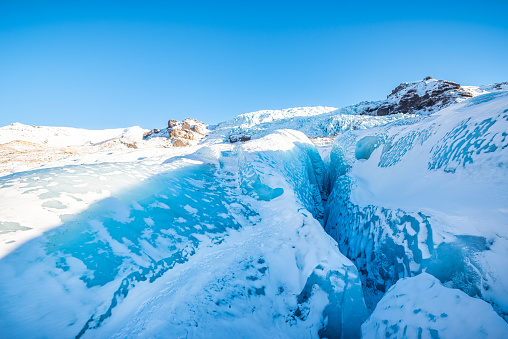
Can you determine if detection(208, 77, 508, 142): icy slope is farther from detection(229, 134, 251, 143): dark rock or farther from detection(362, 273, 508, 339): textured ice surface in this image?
detection(362, 273, 508, 339): textured ice surface

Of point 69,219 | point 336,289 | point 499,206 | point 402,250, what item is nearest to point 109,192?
point 69,219

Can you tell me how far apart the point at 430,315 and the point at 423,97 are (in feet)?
147

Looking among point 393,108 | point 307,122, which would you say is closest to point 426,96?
point 393,108

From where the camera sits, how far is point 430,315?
5.89ft

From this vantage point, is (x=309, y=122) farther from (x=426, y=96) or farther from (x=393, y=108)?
(x=426, y=96)

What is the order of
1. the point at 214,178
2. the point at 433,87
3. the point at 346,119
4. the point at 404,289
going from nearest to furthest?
1. the point at 404,289
2. the point at 214,178
3. the point at 346,119
4. the point at 433,87

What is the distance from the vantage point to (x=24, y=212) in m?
2.46

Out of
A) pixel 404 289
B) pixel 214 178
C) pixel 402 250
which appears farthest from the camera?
pixel 214 178

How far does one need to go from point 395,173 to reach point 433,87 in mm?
43621

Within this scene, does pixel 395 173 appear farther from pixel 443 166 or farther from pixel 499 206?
pixel 499 206

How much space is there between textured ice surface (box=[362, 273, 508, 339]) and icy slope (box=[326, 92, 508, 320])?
349 millimetres


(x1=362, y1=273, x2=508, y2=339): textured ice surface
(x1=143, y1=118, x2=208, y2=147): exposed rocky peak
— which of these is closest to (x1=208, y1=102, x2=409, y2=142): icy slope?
(x1=143, y1=118, x2=208, y2=147): exposed rocky peak

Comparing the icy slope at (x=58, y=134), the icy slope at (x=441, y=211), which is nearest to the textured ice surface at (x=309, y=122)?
the icy slope at (x=441, y=211)

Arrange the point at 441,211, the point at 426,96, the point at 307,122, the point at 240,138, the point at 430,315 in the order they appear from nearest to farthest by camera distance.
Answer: the point at 430,315
the point at 441,211
the point at 240,138
the point at 426,96
the point at 307,122
